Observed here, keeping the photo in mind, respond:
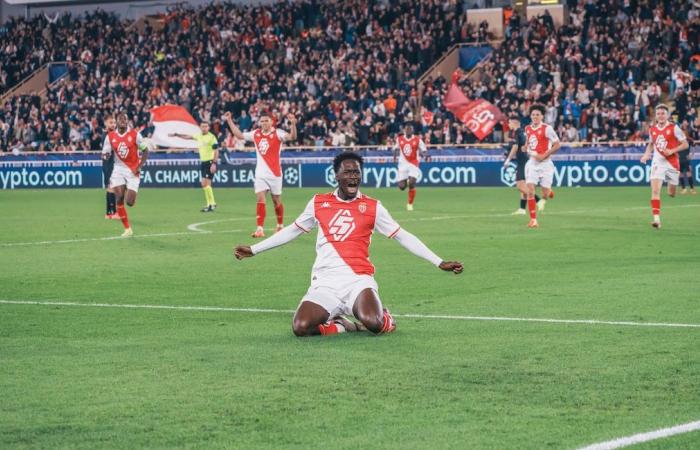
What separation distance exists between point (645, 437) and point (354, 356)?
2.99 meters

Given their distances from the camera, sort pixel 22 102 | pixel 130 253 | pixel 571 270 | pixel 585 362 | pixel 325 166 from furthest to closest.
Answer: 1. pixel 22 102
2. pixel 325 166
3. pixel 130 253
4. pixel 571 270
5. pixel 585 362

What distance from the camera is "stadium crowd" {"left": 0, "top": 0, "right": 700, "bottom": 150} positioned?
40.2 meters

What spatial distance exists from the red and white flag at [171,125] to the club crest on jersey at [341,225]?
1273 inches

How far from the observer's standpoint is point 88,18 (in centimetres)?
5778

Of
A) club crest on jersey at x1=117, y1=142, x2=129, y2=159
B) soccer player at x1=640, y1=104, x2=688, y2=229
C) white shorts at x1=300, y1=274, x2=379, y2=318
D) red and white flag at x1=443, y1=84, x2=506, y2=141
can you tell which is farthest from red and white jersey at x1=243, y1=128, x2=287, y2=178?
red and white flag at x1=443, y1=84, x2=506, y2=141

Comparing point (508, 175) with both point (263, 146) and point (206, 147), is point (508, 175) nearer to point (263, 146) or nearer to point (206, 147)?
point (206, 147)

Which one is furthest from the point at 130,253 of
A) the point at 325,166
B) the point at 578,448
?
the point at 325,166

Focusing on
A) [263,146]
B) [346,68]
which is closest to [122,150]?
[263,146]

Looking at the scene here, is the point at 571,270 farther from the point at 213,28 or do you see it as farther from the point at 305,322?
the point at 213,28

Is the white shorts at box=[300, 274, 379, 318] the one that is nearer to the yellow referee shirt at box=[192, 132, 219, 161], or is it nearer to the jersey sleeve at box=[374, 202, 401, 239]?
the jersey sleeve at box=[374, 202, 401, 239]

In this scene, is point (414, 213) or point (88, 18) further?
point (88, 18)

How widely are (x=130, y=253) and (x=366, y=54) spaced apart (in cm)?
3074

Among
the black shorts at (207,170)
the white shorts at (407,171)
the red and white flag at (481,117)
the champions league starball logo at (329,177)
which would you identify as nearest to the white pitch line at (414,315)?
the black shorts at (207,170)

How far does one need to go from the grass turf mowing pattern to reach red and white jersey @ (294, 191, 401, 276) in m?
0.66
